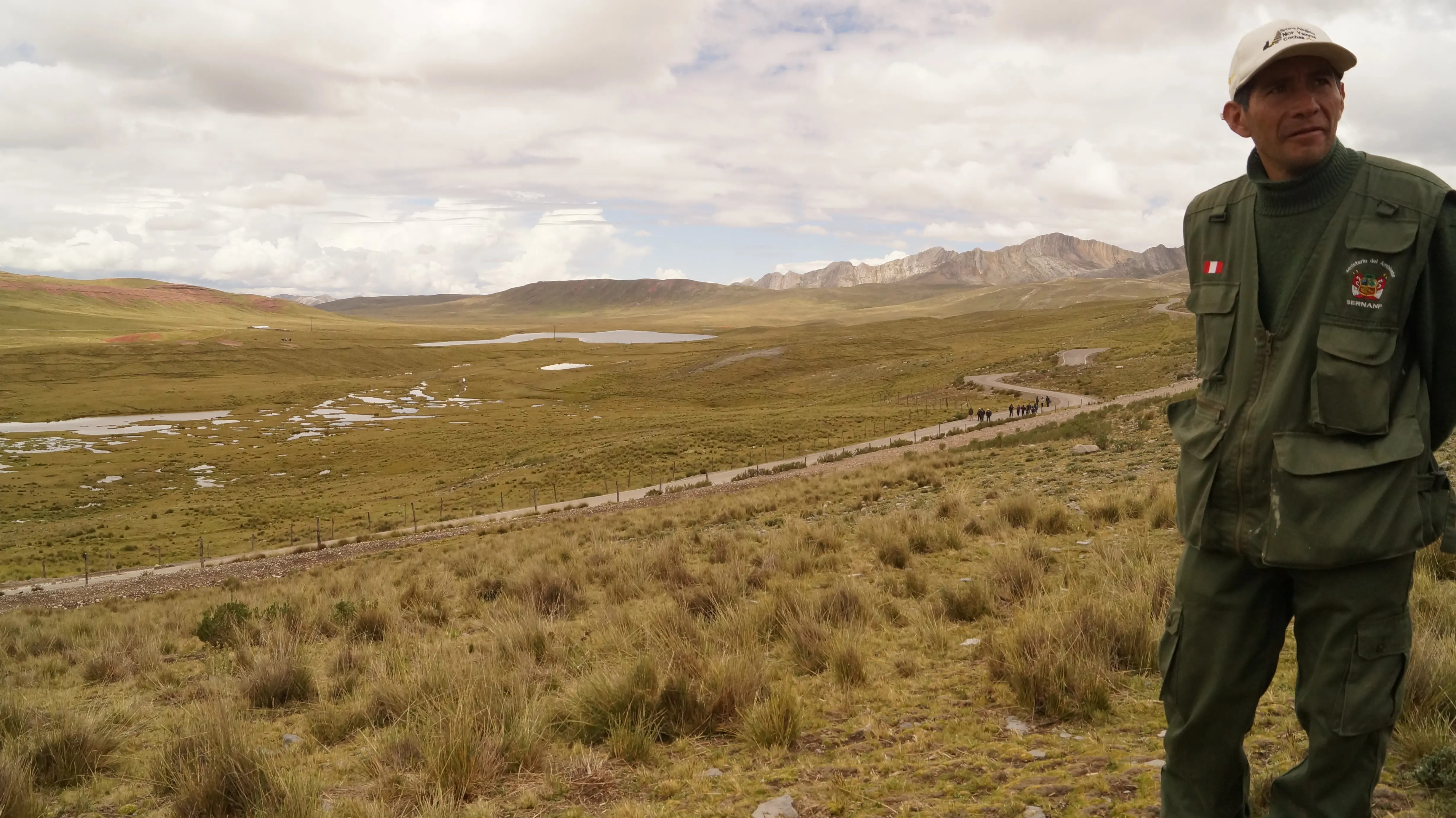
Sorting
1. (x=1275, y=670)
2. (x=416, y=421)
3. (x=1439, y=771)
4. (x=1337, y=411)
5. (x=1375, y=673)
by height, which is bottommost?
(x=416, y=421)

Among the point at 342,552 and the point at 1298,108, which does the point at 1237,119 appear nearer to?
the point at 1298,108

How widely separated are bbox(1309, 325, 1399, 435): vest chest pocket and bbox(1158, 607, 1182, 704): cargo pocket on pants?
2.78 feet

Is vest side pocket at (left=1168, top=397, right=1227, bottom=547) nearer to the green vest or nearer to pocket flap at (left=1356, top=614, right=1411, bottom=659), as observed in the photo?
the green vest

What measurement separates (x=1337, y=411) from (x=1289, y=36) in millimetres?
1177

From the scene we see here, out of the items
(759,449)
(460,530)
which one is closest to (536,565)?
(460,530)

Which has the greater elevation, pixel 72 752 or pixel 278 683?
pixel 72 752

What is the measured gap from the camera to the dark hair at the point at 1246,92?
7.88 ft

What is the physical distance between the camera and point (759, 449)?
1965 inches

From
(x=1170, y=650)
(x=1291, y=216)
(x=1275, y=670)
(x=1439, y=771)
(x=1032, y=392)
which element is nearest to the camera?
(x=1291, y=216)

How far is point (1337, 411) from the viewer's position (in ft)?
7.11

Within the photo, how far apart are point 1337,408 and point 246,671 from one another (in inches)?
316

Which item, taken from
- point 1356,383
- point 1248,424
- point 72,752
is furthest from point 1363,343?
point 72,752

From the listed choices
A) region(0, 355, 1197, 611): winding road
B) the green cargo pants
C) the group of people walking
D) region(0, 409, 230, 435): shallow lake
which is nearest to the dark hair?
the green cargo pants

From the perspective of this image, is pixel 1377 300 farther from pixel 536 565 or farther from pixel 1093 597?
pixel 536 565
